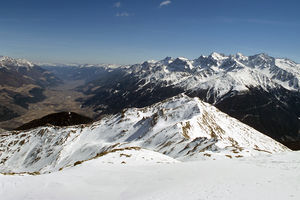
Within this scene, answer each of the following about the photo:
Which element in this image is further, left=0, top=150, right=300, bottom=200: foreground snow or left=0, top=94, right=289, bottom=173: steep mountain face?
left=0, top=94, right=289, bottom=173: steep mountain face

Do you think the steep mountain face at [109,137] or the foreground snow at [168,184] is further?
the steep mountain face at [109,137]

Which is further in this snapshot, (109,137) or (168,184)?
(109,137)

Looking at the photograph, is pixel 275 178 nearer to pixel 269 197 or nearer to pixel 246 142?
pixel 269 197

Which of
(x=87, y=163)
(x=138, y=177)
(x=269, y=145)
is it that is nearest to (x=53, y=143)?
(x=87, y=163)

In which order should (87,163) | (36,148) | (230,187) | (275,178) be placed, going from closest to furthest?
1. (230,187)
2. (275,178)
3. (87,163)
4. (36,148)

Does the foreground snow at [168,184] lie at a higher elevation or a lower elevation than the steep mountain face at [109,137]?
higher

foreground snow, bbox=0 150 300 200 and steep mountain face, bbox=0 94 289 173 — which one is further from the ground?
foreground snow, bbox=0 150 300 200

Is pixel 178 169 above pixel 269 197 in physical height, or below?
below

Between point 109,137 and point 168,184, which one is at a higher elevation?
point 168,184
